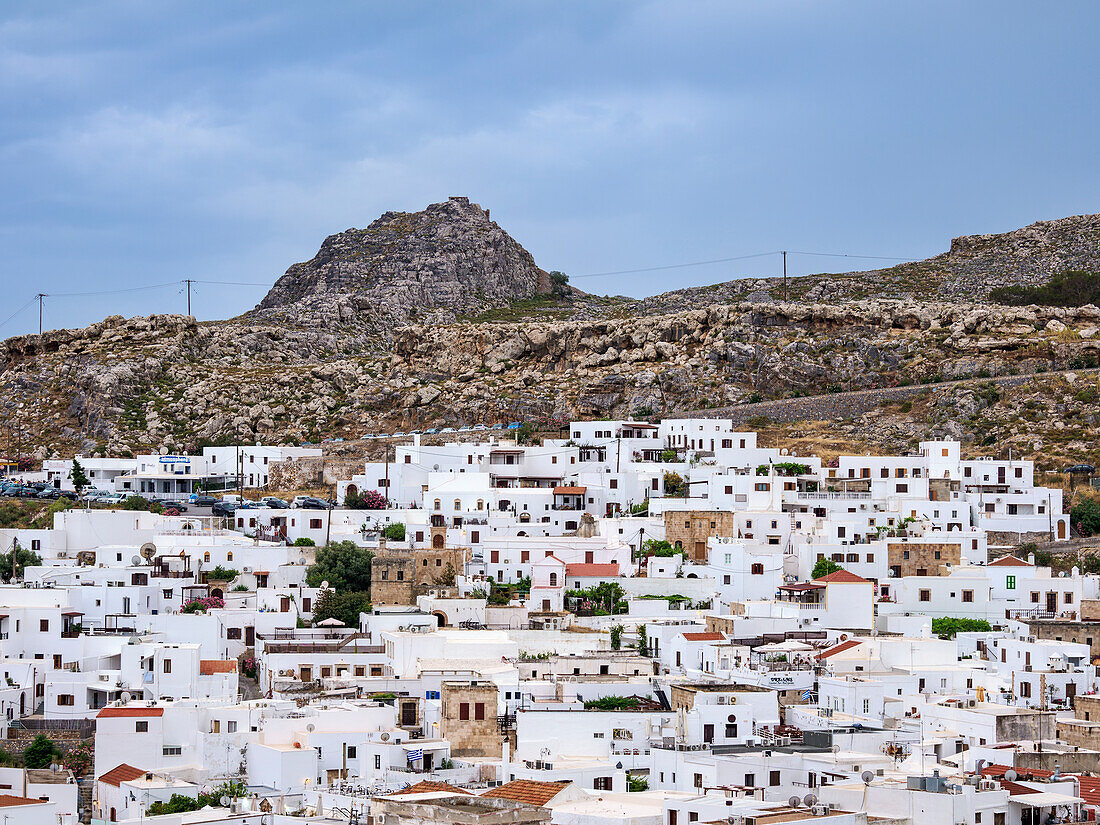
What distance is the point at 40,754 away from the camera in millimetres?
34250

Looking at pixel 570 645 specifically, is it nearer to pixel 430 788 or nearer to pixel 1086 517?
pixel 430 788

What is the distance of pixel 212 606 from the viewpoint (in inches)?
1775

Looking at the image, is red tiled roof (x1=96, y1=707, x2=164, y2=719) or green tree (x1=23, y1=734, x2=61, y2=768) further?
green tree (x1=23, y1=734, x2=61, y2=768)

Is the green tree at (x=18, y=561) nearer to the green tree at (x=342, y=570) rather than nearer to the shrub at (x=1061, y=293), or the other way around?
the green tree at (x=342, y=570)

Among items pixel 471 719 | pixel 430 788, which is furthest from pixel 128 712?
pixel 430 788

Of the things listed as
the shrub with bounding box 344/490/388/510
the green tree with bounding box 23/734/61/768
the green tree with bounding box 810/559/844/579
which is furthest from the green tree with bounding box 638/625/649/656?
the shrub with bounding box 344/490/388/510

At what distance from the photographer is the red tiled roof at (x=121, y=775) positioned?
1191 inches

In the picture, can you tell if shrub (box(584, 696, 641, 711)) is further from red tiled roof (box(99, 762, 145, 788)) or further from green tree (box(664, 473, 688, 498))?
green tree (box(664, 473, 688, 498))

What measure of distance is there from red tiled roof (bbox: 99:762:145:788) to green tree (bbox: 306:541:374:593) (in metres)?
16.5

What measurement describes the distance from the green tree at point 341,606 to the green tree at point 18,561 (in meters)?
10.1

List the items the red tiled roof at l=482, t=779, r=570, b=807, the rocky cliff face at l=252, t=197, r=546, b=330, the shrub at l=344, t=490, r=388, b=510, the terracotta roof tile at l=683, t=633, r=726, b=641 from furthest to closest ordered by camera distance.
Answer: the rocky cliff face at l=252, t=197, r=546, b=330
the shrub at l=344, t=490, r=388, b=510
the terracotta roof tile at l=683, t=633, r=726, b=641
the red tiled roof at l=482, t=779, r=570, b=807

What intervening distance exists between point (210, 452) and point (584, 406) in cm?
1810

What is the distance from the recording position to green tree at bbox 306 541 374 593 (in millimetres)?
47812

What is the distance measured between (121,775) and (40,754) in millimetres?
4586
